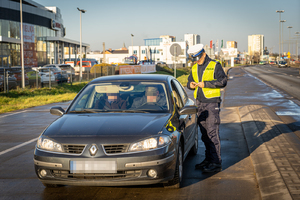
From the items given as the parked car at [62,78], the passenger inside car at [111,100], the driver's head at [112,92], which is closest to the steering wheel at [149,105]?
the passenger inside car at [111,100]

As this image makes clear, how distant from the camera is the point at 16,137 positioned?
29.4 feet

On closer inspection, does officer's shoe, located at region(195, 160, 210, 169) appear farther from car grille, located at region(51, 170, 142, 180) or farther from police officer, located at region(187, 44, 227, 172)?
car grille, located at region(51, 170, 142, 180)

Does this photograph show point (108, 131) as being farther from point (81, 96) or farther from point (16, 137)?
point (16, 137)

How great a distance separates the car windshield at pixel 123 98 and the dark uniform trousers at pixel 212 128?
72cm

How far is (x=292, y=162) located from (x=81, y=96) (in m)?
3.24

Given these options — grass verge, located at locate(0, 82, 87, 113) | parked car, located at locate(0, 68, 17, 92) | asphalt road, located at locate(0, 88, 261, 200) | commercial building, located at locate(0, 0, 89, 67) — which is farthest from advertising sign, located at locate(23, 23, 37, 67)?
asphalt road, located at locate(0, 88, 261, 200)

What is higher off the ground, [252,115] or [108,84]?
[108,84]

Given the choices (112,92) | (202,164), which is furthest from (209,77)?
(112,92)

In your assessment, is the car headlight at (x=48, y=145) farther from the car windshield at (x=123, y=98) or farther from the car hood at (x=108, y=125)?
the car windshield at (x=123, y=98)

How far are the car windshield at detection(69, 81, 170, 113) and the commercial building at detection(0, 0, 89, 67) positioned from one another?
4446 cm

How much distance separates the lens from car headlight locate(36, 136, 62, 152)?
4.36 meters

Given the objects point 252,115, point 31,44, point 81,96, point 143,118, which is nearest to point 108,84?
point 81,96

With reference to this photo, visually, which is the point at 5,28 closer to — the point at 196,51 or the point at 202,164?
the point at 196,51

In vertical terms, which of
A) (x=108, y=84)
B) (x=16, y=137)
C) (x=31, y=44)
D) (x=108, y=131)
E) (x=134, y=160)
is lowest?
(x=16, y=137)
